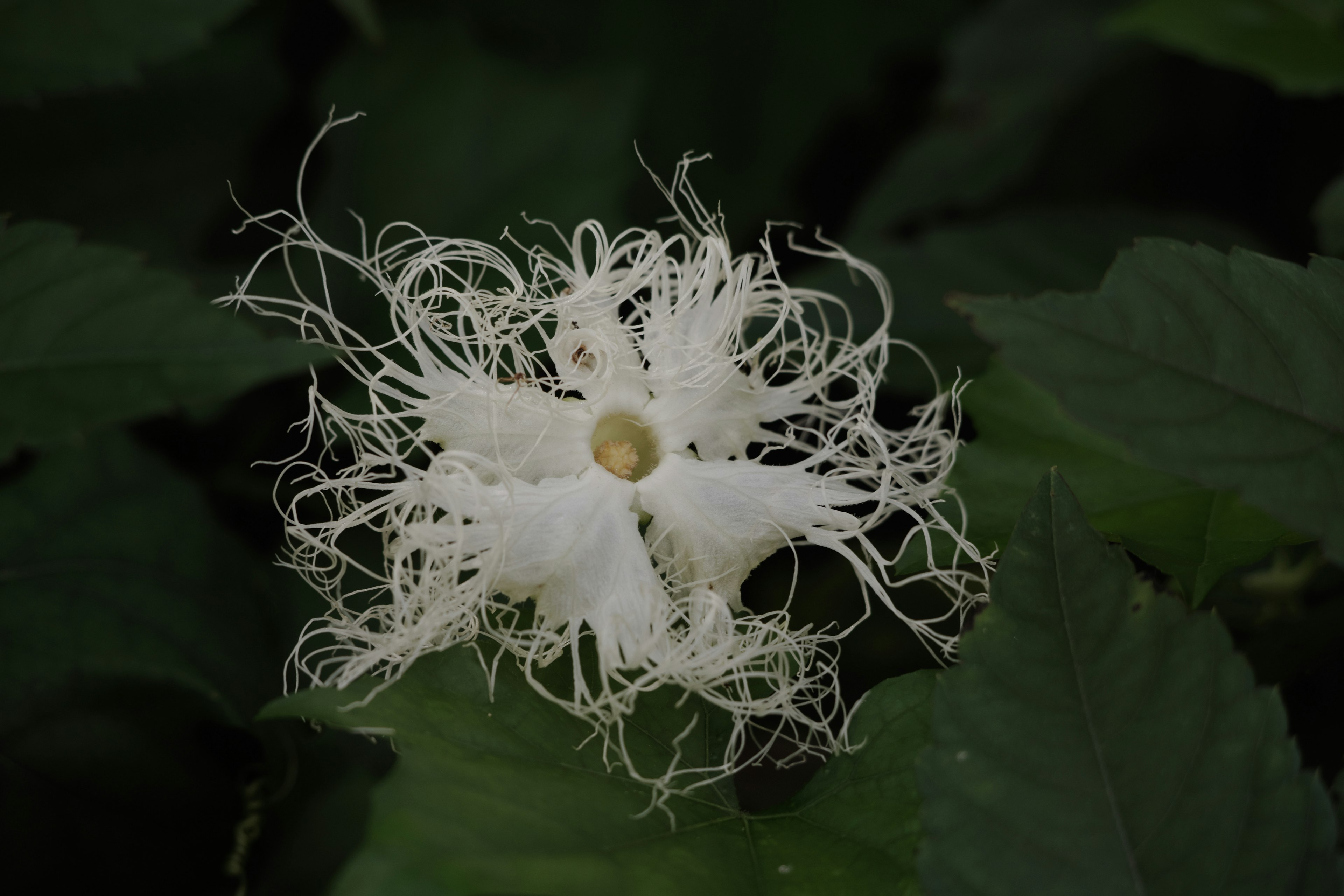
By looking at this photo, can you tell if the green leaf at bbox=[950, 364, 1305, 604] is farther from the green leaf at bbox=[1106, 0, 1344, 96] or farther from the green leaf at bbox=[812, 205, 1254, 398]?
the green leaf at bbox=[1106, 0, 1344, 96]

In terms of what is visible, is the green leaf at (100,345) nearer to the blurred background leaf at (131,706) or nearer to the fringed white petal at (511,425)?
the fringed white petal at (511,425)

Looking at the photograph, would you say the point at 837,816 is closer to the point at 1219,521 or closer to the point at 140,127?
the point at 1219,521

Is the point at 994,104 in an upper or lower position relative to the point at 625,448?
upper

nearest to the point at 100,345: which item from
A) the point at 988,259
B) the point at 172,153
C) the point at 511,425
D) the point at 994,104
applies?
the point at 511,425

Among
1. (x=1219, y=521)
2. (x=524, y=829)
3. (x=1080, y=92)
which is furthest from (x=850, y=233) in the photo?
(x=524, y=829)

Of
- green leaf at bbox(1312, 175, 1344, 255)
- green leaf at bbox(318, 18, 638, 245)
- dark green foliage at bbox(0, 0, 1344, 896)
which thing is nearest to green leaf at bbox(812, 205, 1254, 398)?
dark green foliage at bbox(0, 0, 1344, 896)

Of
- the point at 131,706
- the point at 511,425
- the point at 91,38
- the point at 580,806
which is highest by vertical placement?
the point at 91,38

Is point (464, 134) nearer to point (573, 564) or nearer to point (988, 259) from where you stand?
point (988, 259)
